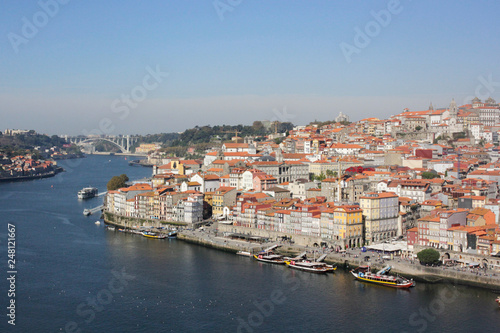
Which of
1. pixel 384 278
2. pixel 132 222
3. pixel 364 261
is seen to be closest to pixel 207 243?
pixel 132 222

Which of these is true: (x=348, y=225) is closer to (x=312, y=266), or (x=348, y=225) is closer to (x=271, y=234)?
(x=312, y=266)

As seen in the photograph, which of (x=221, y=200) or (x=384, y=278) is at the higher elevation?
(x=221, y=200)

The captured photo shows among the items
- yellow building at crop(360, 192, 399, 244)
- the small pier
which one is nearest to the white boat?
yellow building at crop(360, 192, 399, 244)

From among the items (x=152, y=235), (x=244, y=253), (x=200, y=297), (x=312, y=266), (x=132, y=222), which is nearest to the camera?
(x=200, y=297)

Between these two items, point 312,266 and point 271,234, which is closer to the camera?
point 312,266

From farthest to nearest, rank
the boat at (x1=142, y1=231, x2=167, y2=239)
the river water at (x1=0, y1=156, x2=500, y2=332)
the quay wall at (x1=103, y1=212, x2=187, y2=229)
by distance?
1. the quay wall at (x1=103, y1=212, x2=187, y2=229)
2. the boat at (x1=142, y1=231, x2=167, y2=239)
3. the river water at (x1=0, y1=156, x2=500, y2=332)

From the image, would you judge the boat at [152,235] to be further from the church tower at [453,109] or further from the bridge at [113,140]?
the bridge at [113,140]

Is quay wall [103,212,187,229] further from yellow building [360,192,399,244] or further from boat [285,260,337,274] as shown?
yellow building [360,192,399,244]

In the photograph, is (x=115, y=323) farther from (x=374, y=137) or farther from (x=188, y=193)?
(x=374, y=137)
